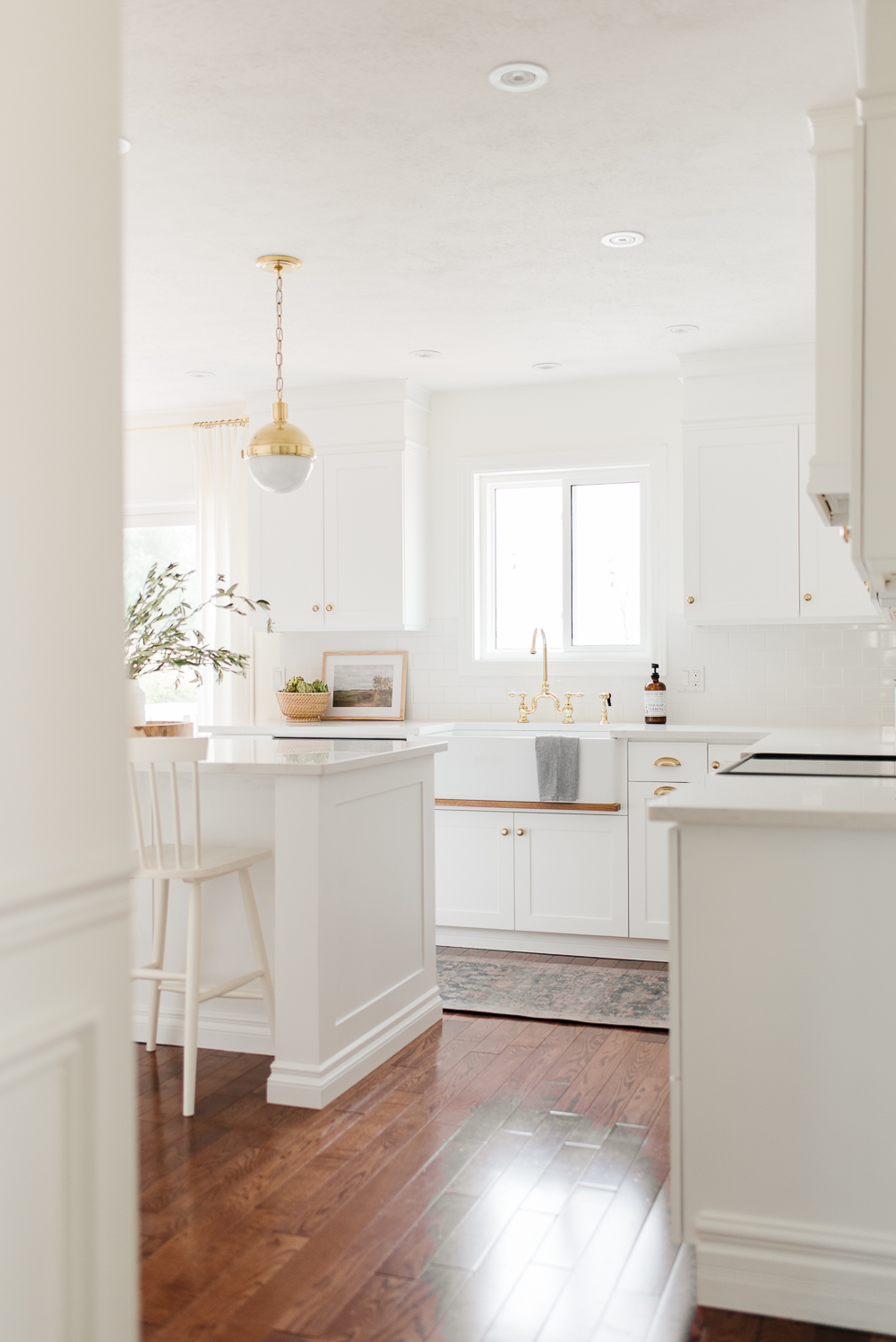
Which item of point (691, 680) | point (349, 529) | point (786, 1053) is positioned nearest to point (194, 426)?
point (349, 529)

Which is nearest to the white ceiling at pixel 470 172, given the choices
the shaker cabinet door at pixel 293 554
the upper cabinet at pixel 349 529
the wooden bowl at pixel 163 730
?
the upper cabinet at pixel 349 529

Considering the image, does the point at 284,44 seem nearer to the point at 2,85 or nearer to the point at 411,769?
the point at 2,85

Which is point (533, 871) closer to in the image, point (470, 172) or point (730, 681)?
point (730, 681)

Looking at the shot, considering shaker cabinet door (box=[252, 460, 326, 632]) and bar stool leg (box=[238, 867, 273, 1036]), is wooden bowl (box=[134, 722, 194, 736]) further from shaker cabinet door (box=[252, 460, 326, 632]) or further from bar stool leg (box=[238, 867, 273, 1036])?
shaker cabinet door (box=[252, 460, 326, 632])

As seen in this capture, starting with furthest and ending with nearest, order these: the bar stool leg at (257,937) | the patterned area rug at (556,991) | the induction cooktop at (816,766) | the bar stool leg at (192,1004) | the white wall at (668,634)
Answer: the white wall at (668,634) < the patterned area rug at (556,991) < the bar stool leg at (257,937) < the bar stool leg at (192,1004) < the induction cooktop at (816,766)

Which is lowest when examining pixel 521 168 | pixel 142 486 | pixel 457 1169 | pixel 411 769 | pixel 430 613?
pixel 457 1169

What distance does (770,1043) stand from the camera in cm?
214

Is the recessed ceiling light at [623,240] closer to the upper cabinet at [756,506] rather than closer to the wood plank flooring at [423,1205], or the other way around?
the upper cabinet at [756,506]

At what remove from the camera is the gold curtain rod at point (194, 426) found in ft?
19.9

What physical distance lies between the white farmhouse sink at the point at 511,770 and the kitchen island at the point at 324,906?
1.03 m

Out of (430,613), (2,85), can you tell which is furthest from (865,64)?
(430,613)

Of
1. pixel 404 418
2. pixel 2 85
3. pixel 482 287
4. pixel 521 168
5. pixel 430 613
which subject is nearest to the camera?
pixel 2 85

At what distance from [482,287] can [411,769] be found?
5.99 feet

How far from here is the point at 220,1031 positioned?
11.8ft
